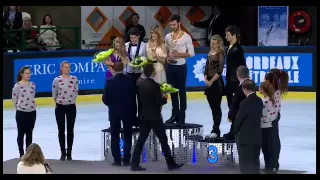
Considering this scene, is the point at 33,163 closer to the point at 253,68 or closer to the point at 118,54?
the point at 118,54

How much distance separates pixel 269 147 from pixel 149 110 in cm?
163

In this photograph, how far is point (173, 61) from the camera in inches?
554

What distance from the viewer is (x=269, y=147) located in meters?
12.3

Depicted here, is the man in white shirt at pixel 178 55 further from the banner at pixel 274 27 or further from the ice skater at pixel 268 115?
the banner at pixel 274 27

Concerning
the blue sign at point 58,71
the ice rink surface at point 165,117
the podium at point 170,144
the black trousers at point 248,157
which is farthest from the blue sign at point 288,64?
the black trousers at point 248,157

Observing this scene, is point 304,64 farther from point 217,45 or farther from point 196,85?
point 217,45

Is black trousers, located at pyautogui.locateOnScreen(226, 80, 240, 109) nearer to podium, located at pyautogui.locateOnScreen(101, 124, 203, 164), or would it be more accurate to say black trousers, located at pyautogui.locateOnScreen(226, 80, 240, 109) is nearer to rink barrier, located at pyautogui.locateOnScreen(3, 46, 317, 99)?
podium, located at pyautogui.locateOnScreen(101, 124, 203, 164)

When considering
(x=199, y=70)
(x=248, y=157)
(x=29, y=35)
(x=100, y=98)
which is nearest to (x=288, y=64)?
(x=199, y=70)

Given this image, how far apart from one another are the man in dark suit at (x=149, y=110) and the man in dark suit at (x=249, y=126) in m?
1.35

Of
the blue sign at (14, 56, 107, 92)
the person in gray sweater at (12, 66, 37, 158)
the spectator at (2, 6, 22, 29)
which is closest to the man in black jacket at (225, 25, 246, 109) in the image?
the person in gray sweater at (12, 66, 37, 158)

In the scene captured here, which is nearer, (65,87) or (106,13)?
(65,87)

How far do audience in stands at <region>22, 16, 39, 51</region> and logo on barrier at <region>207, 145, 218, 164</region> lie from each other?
30.2ft

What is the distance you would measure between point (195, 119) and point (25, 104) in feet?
20.3
